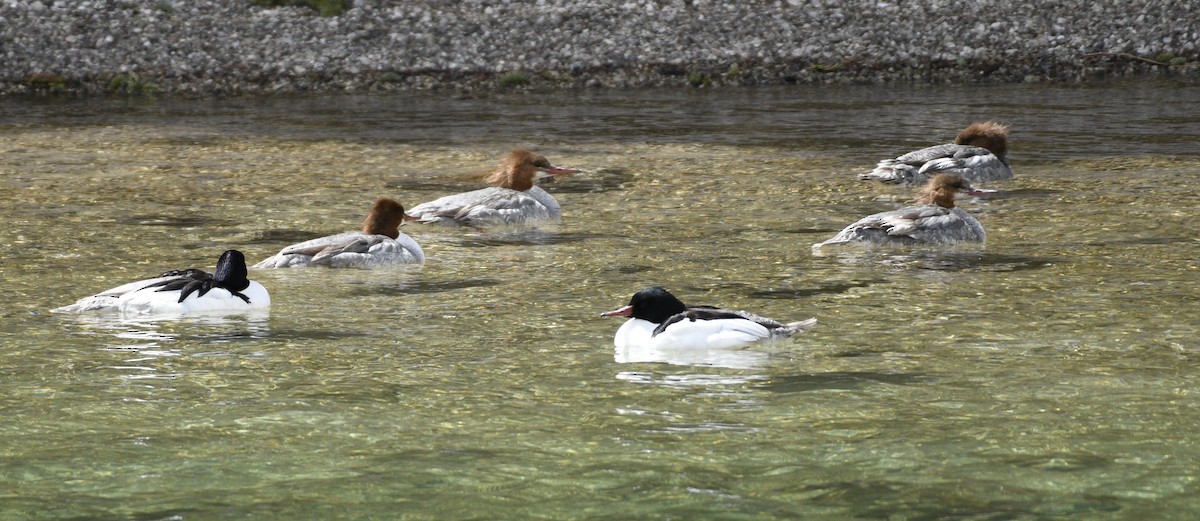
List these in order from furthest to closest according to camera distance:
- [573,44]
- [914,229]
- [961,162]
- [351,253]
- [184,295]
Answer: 1. [573,44]
2. [961,162]
3. [914,229]
4. [351,253]
5. [184,295]

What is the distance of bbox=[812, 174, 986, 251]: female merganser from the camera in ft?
46.8

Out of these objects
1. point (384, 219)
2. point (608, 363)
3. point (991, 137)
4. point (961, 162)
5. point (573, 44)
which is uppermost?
point (573, 44)

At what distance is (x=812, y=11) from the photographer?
115ft

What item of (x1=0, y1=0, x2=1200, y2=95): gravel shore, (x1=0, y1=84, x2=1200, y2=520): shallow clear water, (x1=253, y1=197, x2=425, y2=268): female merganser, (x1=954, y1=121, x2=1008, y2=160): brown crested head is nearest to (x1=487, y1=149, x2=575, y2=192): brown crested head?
(x1=0, y1=84, x2=1200, y2=520): shallow clear water

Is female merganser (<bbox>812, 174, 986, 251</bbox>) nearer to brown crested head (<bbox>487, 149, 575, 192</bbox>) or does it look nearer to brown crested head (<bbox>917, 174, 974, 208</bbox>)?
brown crested head (<bbox>917, 174, 974, 208</bbox>)

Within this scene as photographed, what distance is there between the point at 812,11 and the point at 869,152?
12926 mm

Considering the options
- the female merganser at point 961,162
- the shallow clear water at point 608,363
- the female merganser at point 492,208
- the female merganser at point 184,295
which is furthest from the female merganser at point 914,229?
the female merganser at point 184,295

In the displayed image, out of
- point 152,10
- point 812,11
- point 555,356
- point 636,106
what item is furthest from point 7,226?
point 812,11

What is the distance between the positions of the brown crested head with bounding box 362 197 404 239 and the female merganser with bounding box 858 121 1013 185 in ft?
23.4

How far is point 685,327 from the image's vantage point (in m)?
9.82

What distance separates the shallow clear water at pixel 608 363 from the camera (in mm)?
7160

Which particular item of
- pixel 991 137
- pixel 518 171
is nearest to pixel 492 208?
pixel 518 171

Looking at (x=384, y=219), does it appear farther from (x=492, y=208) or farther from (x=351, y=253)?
(x=492, y=208)

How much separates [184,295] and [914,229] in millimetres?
6322
